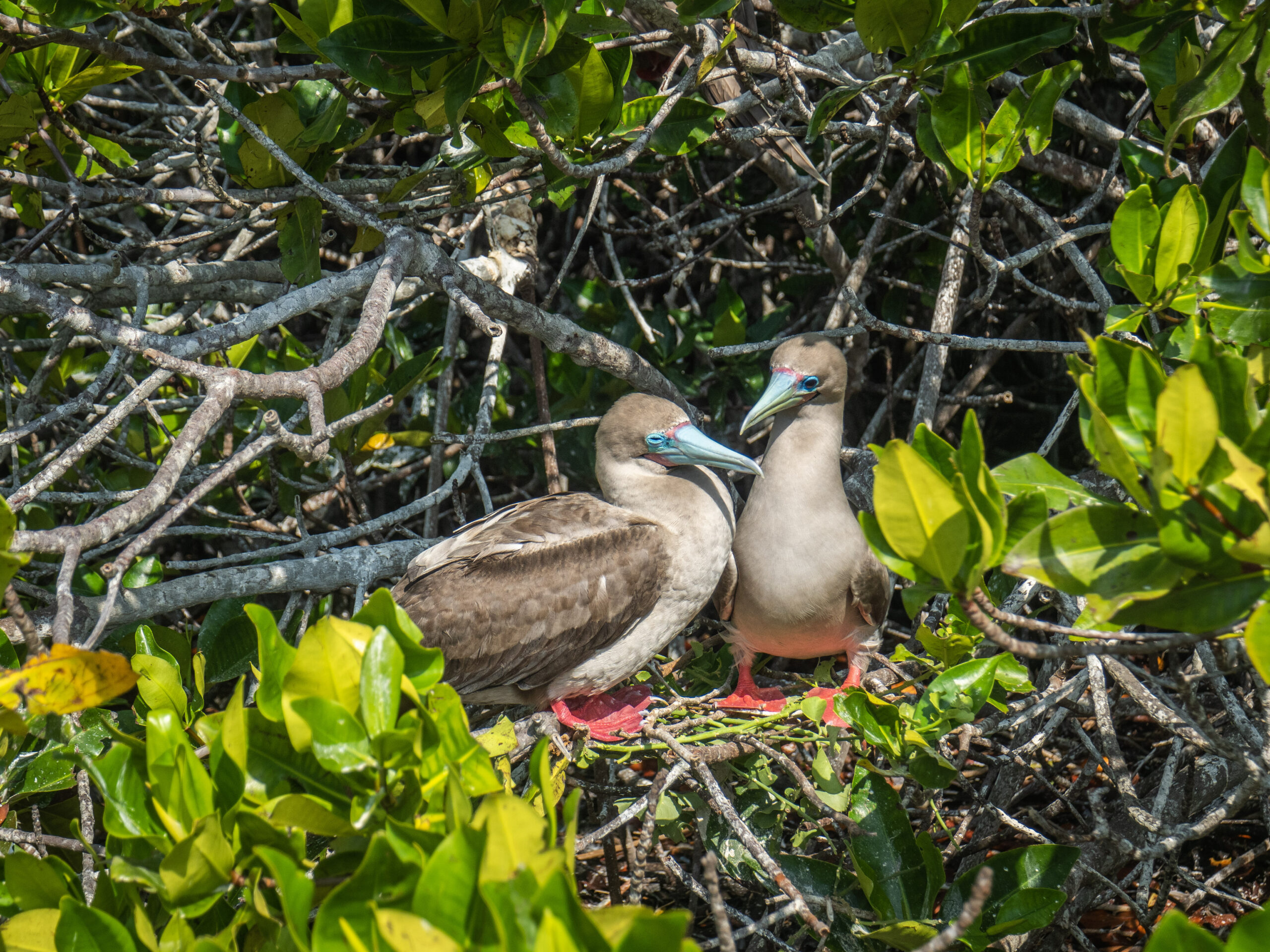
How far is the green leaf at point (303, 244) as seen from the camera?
3.21 meters

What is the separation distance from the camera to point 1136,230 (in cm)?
254

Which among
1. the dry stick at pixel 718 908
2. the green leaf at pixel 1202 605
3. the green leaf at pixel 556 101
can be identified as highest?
the green leaf at pixel 556 101

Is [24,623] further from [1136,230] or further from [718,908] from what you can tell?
[1136,230]

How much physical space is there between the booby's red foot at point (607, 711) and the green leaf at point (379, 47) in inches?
78.6

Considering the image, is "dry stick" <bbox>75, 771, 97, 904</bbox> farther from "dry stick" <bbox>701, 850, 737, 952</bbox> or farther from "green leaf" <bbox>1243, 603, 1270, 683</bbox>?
"green leaf" <bbox>1243, 603, 1270, 683</bbox>

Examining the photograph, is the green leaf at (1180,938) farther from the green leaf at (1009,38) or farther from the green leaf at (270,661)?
the green leaf at (1009,38)

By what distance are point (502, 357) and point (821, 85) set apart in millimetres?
1964

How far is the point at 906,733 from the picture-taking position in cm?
261

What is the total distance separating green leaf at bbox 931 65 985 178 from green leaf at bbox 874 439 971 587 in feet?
4.21

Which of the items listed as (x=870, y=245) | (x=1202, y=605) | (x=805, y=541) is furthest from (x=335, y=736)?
(x=870, y=245)

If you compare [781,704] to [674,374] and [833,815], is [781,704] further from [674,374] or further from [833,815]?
[674,374]

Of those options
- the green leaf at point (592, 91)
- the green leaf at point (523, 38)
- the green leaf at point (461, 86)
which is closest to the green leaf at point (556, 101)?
the green leaf at point (592, 91)

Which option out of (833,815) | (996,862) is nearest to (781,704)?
(833,815)

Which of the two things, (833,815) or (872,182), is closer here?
(833,815)
